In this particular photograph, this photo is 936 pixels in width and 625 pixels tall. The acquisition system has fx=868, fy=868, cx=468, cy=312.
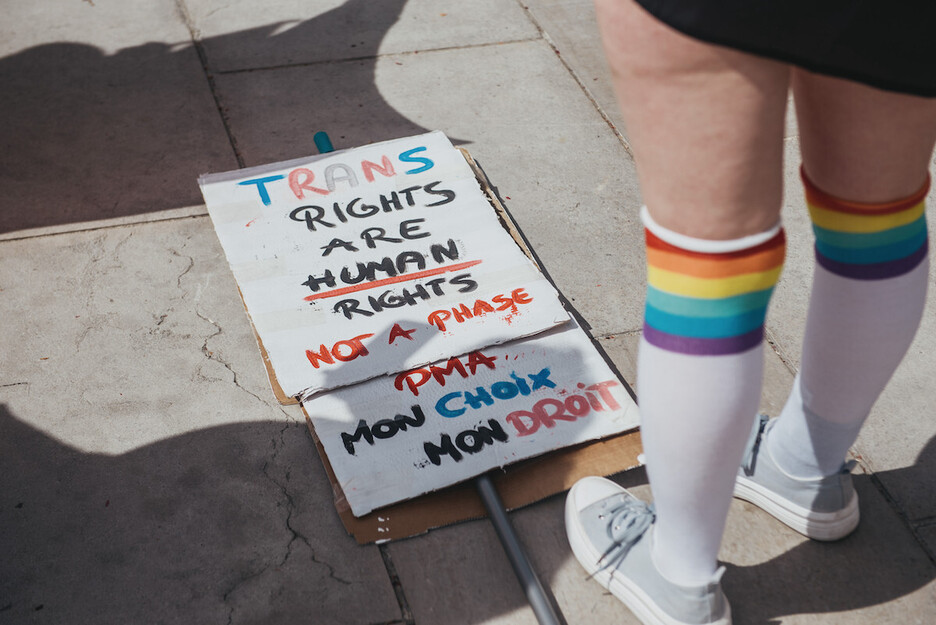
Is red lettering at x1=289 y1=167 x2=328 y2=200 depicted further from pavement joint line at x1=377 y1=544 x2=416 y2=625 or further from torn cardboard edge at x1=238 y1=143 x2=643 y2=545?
pavement joint line at x1=377 y1=544 x2=416 y2=625

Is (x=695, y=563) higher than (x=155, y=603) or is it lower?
higher

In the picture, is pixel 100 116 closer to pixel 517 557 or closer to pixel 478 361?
pixel 478 361

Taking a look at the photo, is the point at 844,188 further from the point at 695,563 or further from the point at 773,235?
the point at 695,563

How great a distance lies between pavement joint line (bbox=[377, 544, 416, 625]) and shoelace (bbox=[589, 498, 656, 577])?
0.32m

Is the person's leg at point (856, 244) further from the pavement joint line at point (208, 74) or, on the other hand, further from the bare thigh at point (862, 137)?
the pavement joint line at point (208, 74)

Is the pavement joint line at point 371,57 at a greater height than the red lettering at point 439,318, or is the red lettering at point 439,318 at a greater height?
Answer: the red lettering at point 439,318

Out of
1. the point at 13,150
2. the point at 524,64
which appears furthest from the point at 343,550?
the point at 524,64

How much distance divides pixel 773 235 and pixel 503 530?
782 mm

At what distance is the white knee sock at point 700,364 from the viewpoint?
3.14 ft

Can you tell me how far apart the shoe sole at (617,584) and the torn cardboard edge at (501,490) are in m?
0.11

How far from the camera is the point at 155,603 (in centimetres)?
145

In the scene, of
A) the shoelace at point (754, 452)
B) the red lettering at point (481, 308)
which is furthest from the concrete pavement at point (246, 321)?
the red lettering at point (481, 308)

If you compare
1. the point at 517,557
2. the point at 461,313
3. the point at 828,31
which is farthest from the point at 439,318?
the point at 828,31

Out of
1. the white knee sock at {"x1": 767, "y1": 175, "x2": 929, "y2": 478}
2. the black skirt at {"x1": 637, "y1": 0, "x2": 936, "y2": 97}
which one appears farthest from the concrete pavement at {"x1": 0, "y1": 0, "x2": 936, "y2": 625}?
the black skirt at {"x1": 637, "y1": 0, "x2": 936, "y2": 97}
